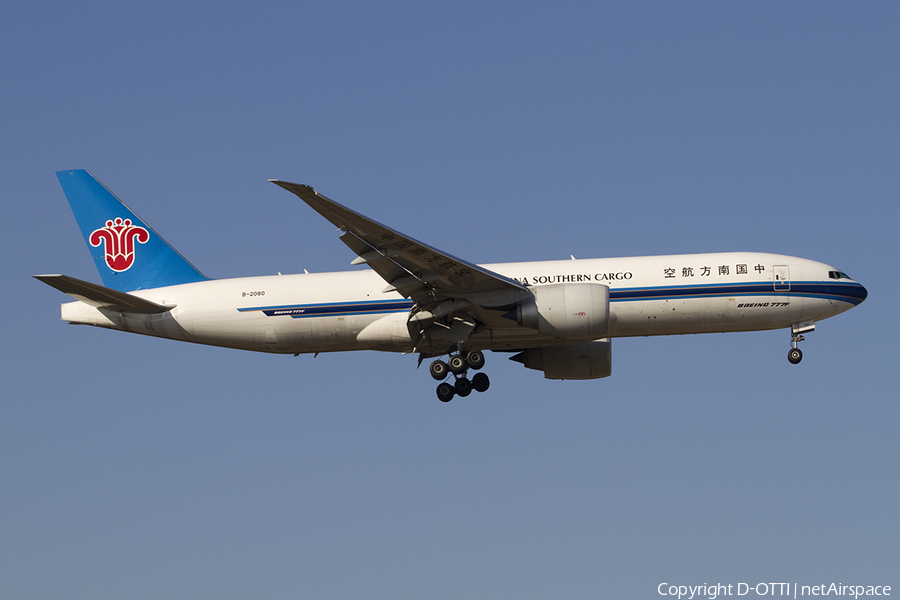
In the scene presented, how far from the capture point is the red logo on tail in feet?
124

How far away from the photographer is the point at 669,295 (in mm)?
33562

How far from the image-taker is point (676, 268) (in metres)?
33.9

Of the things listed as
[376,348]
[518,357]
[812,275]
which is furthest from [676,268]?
[376,348]

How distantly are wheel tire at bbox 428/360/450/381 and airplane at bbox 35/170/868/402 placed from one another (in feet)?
0.15

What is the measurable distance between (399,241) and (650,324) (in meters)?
8.68

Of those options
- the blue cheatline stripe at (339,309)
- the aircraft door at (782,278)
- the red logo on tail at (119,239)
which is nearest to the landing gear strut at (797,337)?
the aircraft door at (782,278)

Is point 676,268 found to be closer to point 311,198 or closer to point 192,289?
point 311,198

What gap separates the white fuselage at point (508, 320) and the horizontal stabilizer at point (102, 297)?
0.93ft

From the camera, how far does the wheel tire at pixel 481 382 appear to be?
118 ft

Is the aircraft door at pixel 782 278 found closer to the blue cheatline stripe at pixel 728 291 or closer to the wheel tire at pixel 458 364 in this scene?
the blue cheatline stripe at pixel 728 291

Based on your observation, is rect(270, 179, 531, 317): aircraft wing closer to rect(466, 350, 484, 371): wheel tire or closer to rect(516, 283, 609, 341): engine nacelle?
rect(516, 283, 609, 341): engine nacelle

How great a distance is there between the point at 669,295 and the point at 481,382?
682 cm

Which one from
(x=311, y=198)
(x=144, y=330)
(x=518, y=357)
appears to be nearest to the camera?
(x=311, y=198)

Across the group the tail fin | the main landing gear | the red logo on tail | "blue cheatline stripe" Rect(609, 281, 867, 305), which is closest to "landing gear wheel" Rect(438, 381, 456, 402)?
the main landing gear
